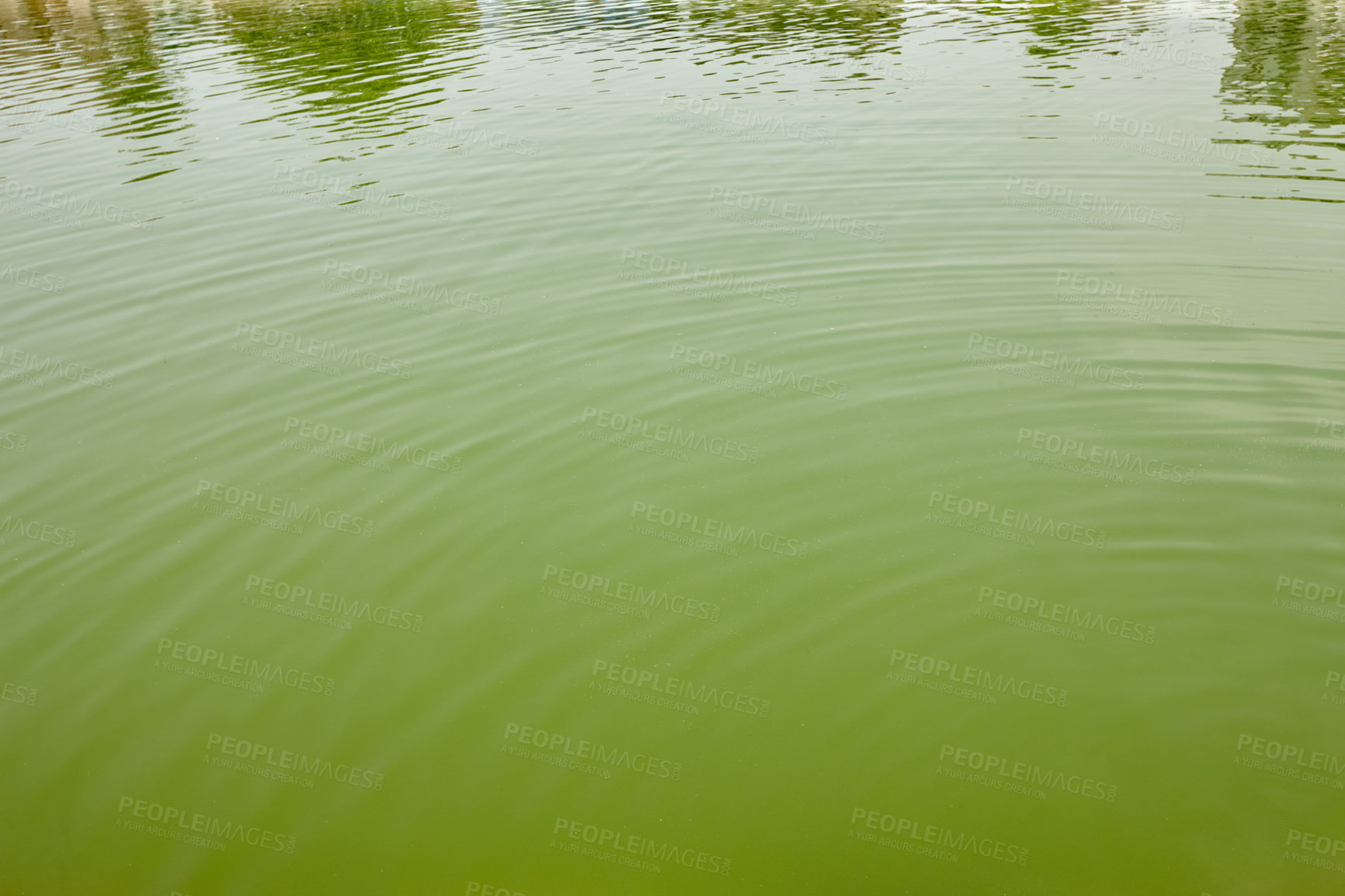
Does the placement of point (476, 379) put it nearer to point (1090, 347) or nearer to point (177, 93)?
point (1090, 347)

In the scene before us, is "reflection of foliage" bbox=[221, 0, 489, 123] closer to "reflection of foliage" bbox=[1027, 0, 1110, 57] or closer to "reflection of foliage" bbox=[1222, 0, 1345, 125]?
"reflection of foliage" bbox=[1027, 0, 1110, 57]

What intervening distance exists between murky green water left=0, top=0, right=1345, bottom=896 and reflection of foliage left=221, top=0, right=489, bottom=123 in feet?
17.4

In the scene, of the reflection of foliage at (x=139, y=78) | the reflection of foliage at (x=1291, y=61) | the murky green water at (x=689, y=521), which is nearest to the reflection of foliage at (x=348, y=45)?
the reflection of foliage at (x=139, y=78)

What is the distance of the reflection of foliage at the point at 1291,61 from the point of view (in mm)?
12789

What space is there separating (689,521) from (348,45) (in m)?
18.7

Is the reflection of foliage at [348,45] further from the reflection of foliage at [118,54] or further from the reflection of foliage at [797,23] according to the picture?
the reflection of foliage at [797,23]

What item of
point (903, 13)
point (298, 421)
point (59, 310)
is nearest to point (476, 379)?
point (298, 421)

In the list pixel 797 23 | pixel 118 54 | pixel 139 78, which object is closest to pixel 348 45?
pixel 139 78

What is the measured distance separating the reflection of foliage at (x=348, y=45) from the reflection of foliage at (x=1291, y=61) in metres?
12.9

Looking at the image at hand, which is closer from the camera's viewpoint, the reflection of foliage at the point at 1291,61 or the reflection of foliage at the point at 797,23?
the reflection of foliage at the point at 1291,61

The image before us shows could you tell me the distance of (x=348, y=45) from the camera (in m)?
20.8

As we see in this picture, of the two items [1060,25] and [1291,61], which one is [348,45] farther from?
[1291,61]

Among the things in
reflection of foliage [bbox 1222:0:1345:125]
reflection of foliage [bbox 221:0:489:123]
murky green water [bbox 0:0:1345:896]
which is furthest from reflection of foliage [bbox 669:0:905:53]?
murky green water [bbox 0:0:1345:896]

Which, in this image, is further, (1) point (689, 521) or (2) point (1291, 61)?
(2) point (1291, 61)
